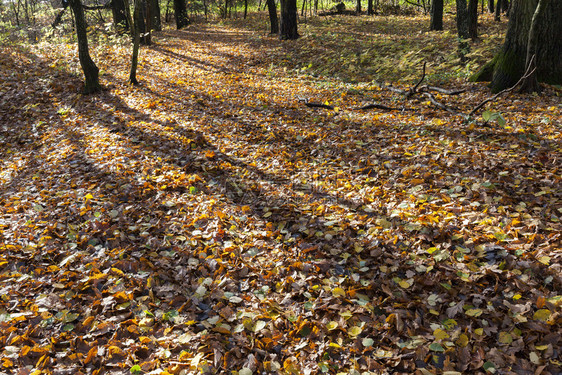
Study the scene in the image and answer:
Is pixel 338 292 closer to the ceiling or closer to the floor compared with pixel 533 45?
closer to the floor

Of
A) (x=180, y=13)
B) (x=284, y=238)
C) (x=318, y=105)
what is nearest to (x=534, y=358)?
(x=284, y=238)

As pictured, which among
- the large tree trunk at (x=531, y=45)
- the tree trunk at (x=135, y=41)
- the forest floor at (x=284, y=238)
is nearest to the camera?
the forest floor at (x=284, y=238)

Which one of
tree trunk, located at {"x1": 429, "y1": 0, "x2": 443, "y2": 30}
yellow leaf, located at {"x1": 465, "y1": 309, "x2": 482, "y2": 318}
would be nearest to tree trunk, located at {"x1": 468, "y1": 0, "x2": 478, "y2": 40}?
tree trunk, located at {"x1": 429, "y1": 0, "x2": 443, "y2": 30}

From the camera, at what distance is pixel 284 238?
4.14 meters

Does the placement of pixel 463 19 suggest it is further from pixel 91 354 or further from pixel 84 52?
pixel 91 354

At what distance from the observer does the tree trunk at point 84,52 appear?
8547mm

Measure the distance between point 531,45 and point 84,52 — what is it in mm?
10121

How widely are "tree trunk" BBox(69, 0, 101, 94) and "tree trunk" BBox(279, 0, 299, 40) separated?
8230mm

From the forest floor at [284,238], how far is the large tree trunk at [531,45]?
1.25 feet

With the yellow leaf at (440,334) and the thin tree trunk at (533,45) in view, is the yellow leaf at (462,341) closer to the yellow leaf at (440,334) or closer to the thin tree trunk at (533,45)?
the yellow leaf at (440,334)

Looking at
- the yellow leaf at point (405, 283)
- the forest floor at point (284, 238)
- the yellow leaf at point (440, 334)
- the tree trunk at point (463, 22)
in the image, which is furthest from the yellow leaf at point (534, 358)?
the tree trunk at point (463, 22)

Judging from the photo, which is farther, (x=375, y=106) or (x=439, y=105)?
(x=375, y=106)

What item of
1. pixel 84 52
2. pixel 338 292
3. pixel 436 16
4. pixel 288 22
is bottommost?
pixel 338 292

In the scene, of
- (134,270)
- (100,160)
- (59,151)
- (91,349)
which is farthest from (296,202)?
(59,151)
